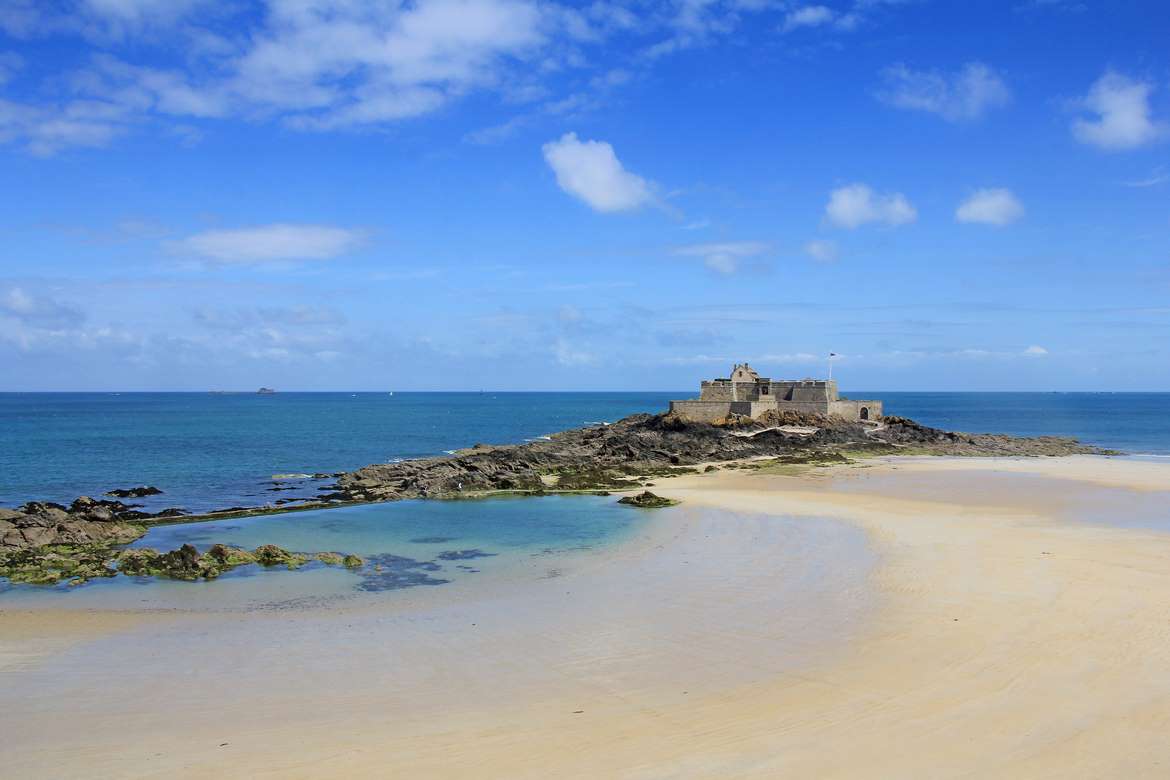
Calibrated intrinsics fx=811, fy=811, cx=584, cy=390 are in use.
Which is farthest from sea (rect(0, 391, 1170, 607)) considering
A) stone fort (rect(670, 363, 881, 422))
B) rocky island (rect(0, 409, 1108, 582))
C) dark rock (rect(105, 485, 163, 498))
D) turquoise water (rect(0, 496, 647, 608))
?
stone fort (rect(670, 363, 881, 422))

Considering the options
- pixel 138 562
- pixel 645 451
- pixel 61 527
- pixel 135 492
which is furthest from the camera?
pixel 645 451

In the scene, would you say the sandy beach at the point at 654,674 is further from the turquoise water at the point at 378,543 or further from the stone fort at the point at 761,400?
the stone fort at the point at 761,400

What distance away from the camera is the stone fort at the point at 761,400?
60719 millimetres

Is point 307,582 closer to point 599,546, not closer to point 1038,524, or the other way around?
point 599,546

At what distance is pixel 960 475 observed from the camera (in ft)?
130

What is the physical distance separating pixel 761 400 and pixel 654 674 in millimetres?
50889

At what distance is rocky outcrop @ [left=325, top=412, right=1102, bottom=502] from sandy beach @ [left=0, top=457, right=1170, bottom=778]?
14847 mm

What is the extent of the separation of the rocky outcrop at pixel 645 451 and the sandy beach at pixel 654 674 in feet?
48.7

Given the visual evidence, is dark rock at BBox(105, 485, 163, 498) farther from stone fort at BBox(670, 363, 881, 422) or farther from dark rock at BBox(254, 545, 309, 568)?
stone fort at BBox(670, 363, 881, 422)

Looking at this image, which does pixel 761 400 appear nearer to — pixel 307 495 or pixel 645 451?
pixel 645 451

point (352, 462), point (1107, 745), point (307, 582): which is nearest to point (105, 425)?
point (352, 462)

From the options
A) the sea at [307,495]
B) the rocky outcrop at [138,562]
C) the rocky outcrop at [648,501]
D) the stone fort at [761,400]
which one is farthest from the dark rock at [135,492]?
the stone fort at [761,400]

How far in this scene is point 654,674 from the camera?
12188mm

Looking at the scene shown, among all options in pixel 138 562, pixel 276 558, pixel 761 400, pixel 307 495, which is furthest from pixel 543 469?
pixel 761 400
